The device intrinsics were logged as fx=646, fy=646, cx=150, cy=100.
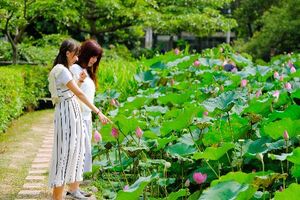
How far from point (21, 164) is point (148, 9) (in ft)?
33.6

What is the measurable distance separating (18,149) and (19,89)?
294cm

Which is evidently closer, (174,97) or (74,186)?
(74,186)

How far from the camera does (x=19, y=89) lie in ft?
34.5

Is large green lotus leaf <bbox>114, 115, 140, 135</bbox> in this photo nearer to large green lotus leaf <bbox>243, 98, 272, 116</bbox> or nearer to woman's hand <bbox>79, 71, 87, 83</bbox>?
woman's hand <bbox>79, 71, 87, 83</bbox>

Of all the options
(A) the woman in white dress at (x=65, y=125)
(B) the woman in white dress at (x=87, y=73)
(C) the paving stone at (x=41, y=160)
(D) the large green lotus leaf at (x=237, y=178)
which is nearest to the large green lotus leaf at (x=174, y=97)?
(B) the woman in white dress at (x=87, y=73)

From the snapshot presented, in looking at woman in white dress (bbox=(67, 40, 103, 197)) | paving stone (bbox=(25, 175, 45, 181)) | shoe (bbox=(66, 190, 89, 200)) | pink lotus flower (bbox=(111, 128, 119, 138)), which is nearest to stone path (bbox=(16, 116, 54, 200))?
paving stone (bbox=(25, 175, 45, 181))

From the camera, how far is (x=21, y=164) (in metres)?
6.78

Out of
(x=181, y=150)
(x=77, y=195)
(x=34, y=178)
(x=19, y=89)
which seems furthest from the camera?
(x=19, y=89)

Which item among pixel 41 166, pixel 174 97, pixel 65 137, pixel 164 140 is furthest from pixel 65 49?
pixel 41 166

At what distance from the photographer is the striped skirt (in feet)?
15.5

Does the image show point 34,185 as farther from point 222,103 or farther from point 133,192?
point 133,192

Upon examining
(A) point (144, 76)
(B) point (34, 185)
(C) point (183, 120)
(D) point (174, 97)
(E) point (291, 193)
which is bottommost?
(B) point (34, 185)

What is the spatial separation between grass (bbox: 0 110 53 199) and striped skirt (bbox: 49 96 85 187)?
758 mm

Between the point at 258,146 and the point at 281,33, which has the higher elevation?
the point at 258,146
